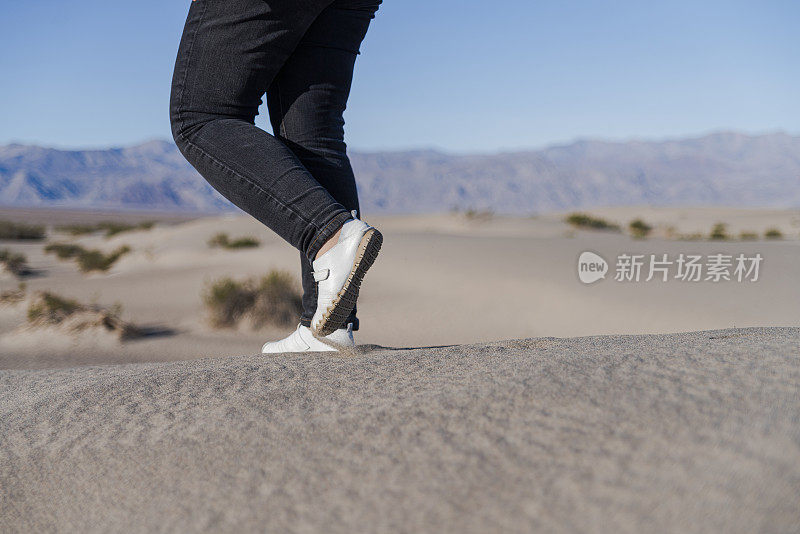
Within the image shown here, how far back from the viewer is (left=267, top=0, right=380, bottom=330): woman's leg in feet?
7.04

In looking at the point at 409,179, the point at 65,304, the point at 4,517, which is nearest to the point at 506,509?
the point at 4,517

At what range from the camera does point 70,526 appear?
121cm

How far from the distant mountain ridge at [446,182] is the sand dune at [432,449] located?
4234 inches

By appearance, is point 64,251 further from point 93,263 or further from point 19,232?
point 19,232

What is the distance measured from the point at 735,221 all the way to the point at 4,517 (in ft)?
111

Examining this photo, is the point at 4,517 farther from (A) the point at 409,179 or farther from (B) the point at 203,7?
(A) the point at 409,179

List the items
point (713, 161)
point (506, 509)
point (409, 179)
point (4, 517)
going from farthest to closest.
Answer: point (713, 161) < point (409, 179) < point (4, 517) < point (506, 509)

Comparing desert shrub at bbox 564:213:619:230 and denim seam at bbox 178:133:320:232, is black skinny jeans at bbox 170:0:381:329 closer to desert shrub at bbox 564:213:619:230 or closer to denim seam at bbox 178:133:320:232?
denim seam at bbox 178:133:320:232

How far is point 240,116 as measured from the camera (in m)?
1.96

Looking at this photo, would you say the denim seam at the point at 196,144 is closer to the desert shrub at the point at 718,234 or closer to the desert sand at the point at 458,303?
the desert sand at the point at 458,303

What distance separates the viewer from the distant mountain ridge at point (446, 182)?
118125 millimetres

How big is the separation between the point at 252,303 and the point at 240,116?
4.07m

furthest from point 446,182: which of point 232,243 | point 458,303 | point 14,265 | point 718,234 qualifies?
point 458,303

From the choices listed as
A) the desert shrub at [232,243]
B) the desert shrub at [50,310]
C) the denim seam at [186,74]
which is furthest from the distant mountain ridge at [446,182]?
the denim seam at [186,74]
